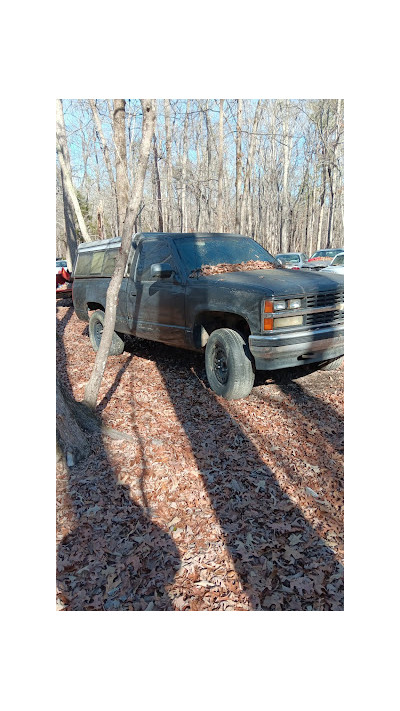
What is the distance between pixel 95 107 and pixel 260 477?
10.8 metres

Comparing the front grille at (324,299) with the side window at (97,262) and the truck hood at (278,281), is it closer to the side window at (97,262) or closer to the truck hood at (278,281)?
the truck hood at (278,281)

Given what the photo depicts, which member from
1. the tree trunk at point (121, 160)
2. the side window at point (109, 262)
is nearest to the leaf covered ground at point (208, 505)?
the side window at point (109, 262)

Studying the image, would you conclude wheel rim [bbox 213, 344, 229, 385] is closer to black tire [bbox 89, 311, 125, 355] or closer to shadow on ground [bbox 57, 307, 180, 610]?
shadow on ground [bbox 57, 307, 180, 610]

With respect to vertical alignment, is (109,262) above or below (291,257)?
below

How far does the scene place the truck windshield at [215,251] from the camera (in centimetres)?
517

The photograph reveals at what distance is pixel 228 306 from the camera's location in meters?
4.33

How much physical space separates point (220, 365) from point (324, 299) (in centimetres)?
132

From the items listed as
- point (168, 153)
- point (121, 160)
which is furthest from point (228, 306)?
point (168, 153)

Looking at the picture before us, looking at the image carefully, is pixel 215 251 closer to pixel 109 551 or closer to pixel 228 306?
pixel 228 306

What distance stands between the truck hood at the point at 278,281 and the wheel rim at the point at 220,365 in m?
0.72

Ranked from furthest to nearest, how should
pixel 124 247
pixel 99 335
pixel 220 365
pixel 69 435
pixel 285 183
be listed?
pixel 285 183 → pixel 99 335 → pixel 220 365 → pixel 124 247 → pixel 69 435

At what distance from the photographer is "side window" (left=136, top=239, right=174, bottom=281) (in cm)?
539

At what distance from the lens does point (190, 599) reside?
217 centimetres

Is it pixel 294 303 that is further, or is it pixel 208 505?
pixel 294 303
